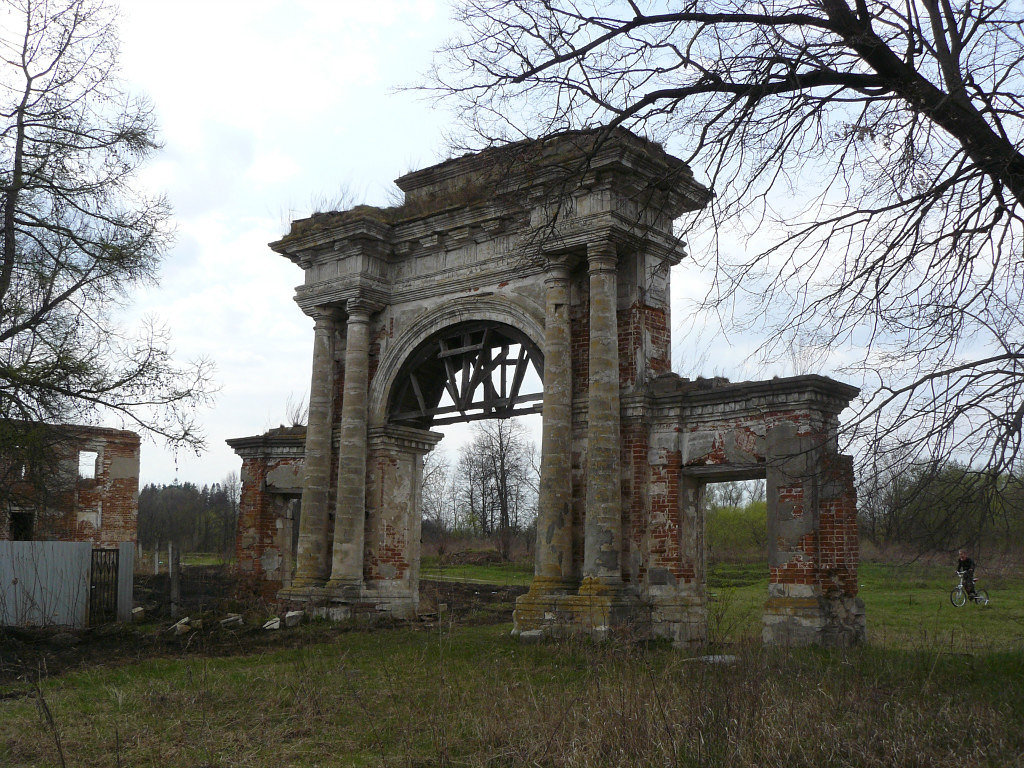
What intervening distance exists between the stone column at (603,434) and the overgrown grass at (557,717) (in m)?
2.86

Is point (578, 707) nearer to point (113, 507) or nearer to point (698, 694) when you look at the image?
point (698, 694)

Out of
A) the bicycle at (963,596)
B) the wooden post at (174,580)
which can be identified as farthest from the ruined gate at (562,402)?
the bicycle at (963,596)

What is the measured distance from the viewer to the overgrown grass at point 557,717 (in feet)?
16.1

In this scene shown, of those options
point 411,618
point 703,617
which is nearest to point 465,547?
point 411,618

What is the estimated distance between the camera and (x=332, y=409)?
1592 cm

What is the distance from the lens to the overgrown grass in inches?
193

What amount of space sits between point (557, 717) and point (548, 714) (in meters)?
0.08

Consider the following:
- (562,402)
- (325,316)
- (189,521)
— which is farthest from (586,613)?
(189,521)

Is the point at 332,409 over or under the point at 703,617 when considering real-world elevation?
over

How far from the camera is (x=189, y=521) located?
70000 millimetres

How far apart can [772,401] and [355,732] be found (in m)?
7.02

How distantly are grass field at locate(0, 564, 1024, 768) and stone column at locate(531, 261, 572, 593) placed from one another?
270 centimetres

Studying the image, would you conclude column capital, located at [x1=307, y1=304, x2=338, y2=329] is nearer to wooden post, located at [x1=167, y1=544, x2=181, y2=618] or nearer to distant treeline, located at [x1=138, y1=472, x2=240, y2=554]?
wooden post, located at [x1=167, y1=544, x2=181, y2=618]

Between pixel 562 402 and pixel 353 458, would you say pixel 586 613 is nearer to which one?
pixel 562 402
